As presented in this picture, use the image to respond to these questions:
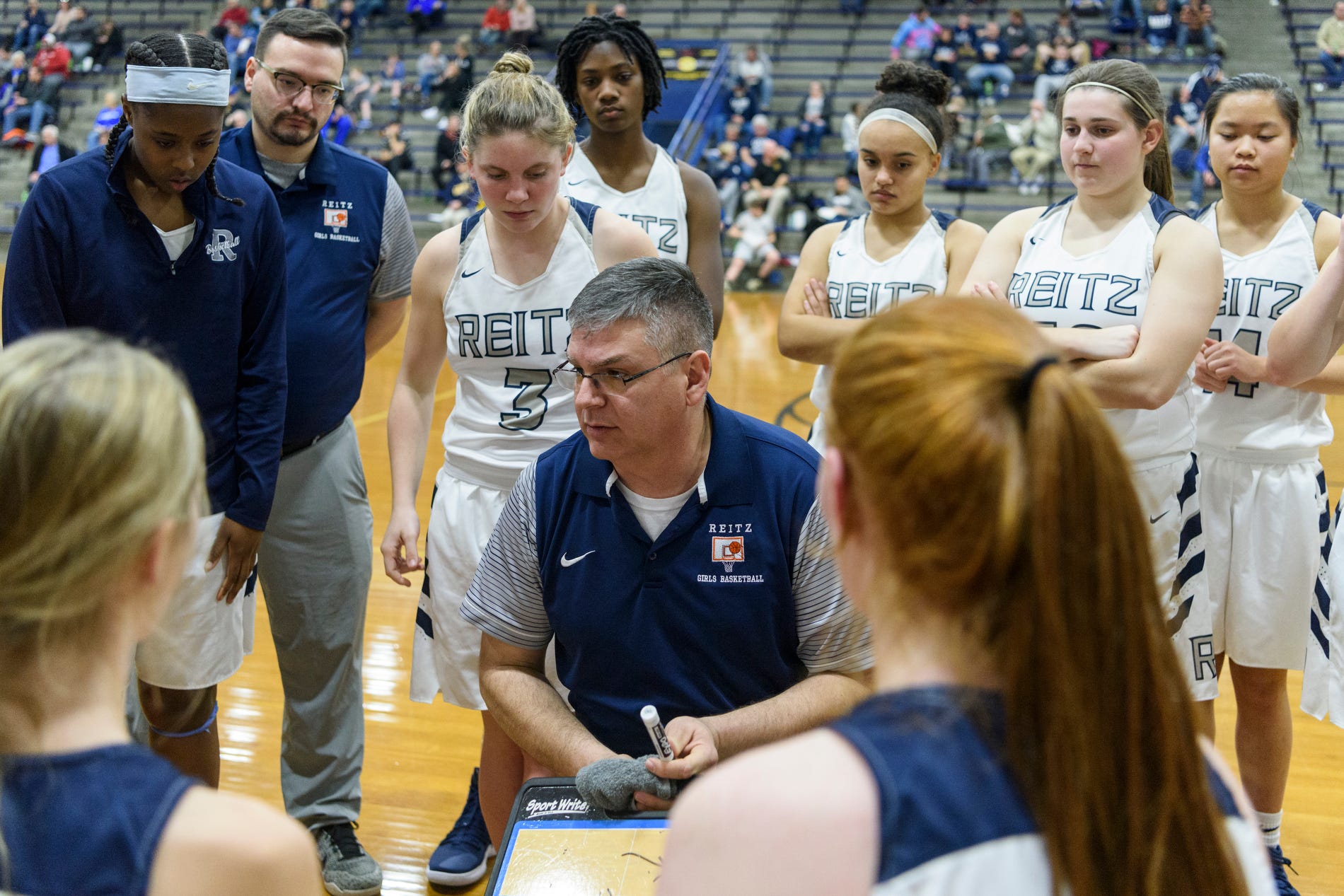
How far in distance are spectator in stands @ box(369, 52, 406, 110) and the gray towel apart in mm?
17940

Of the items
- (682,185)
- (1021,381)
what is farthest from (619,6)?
(1021,381)

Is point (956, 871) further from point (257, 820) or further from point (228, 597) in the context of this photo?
point (228, 597)

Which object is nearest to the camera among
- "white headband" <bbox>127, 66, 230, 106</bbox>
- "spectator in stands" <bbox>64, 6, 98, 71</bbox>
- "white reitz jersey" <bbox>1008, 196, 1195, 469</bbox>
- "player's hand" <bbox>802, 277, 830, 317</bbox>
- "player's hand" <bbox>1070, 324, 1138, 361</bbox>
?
"white headband" <bbox>127, 66, 230, 106</bbox>

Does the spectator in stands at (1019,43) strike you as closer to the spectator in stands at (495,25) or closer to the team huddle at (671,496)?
the spectator in stands at (495,25)

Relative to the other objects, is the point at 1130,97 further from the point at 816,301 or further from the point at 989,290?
the point at 816,301

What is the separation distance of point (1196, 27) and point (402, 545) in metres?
15.7

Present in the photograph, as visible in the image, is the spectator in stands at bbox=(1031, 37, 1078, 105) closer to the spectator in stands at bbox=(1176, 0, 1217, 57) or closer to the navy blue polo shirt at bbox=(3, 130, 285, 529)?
the spectator in stands at bbox=(1176, 0, 1217, 57)

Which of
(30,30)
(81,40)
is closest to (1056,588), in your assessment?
(81,40)

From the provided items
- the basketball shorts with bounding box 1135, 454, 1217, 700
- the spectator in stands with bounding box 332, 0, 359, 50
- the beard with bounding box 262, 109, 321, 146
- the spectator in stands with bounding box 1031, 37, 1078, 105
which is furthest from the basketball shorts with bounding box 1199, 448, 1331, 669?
the spectator in stands with bounding box 332, 0, 359, 50

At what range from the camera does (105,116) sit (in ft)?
57.4

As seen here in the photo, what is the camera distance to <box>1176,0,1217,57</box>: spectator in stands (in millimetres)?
15438

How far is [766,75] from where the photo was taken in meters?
16.6

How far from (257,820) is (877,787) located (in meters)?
0.51

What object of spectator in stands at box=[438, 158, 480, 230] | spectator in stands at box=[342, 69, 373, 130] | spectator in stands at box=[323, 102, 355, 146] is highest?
spectator in stands at box=[342, 69, 373, 130]
